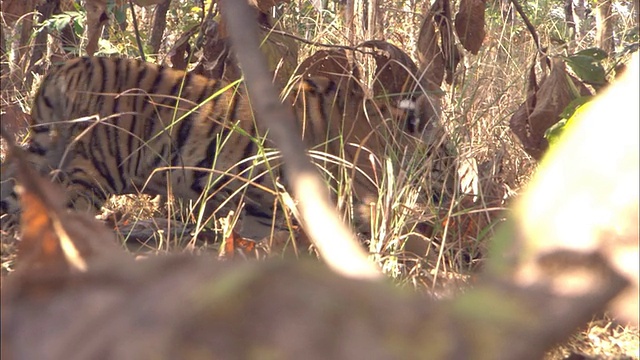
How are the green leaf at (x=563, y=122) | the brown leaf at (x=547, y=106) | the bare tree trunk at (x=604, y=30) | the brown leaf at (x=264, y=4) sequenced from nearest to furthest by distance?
the green leaf at (x=563, y=122) < the brown leaf at (x=547, y=106) < the brown leaf at (x=264, y=4) < the bare tree trunk at (x=604, y=30)

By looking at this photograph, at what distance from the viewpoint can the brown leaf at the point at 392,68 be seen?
335cm

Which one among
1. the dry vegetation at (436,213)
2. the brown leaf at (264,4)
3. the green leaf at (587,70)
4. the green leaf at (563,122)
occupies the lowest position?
the dry vegetation at (436,213)

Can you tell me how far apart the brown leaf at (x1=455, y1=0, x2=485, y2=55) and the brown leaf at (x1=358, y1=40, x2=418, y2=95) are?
23 cm

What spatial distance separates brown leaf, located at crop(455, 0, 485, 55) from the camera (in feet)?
10.5

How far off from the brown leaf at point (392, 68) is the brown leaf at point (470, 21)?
0.74 feet

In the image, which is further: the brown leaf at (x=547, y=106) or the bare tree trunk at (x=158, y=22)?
the bare tree trunk at (x=158, y=22)

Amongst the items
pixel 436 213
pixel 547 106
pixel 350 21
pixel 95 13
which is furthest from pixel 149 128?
pixel 547 106

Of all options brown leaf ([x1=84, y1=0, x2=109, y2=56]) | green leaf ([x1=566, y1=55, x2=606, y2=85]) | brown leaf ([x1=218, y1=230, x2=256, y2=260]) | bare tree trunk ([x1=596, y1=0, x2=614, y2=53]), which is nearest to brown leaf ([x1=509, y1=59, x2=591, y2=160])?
green leaf ([x1=566, y1=55, x2=606, y2=85])

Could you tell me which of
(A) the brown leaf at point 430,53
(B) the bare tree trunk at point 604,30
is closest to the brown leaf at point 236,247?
(A) the brown leaf at point 430,53

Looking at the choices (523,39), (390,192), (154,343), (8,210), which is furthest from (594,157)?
(523,39)

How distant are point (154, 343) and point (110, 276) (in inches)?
4.2

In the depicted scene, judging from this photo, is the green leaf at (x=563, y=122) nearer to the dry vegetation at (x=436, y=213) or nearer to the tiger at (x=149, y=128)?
the dry vegetation at (x=436, y=213)

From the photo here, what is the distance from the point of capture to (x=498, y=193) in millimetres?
3242

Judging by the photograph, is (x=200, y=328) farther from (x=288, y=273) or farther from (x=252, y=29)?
(x=252, y=29)
